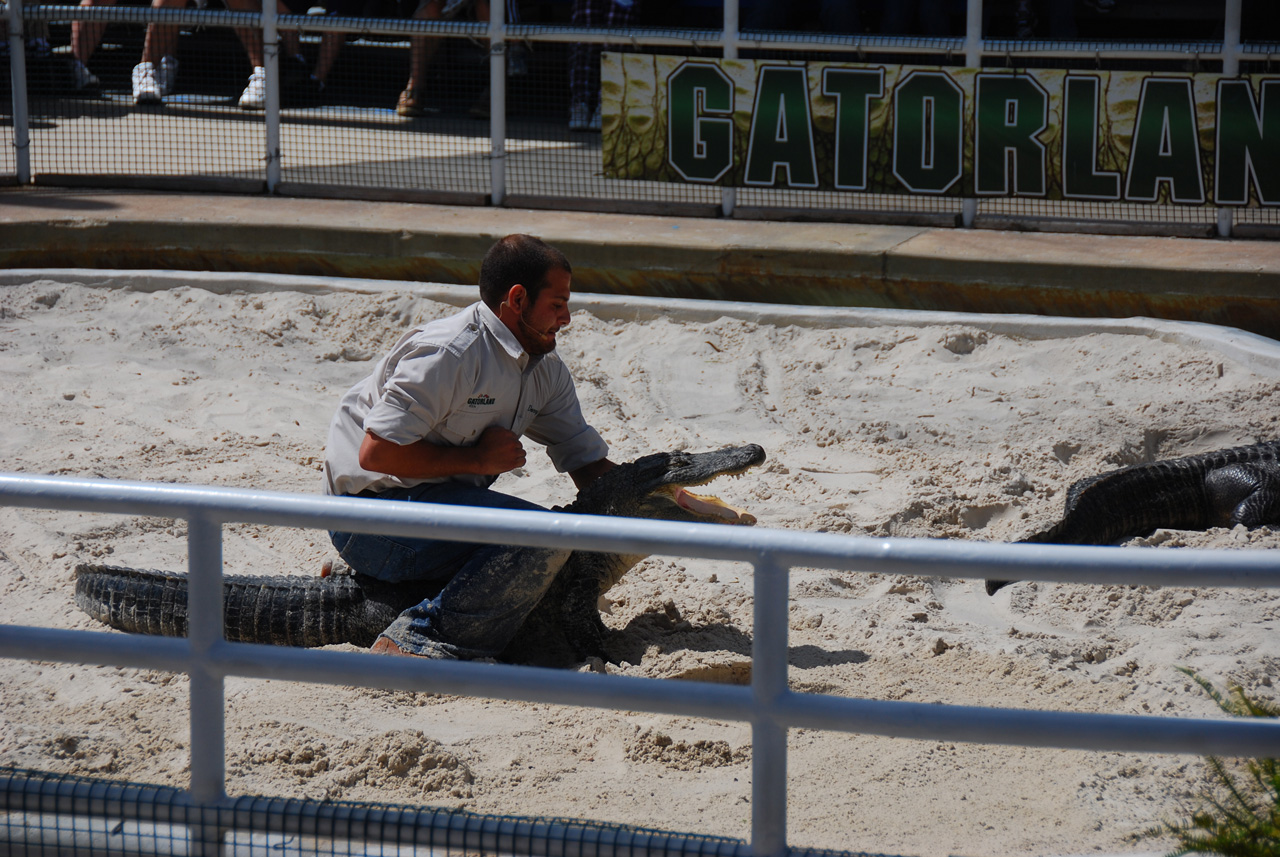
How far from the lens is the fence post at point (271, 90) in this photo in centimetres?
665

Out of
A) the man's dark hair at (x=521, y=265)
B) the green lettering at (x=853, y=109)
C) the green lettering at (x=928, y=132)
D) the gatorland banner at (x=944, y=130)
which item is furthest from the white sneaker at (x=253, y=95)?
the man's dark hair at (x=521, y=265)

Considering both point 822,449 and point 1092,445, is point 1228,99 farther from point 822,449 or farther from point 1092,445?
point 822,449

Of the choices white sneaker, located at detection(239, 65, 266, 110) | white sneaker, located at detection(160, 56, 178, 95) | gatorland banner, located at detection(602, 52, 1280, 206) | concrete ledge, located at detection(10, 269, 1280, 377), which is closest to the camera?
concrete ledge, located at detection(10, 269, 1280, 377)

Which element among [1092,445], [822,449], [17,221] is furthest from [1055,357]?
[17,221]

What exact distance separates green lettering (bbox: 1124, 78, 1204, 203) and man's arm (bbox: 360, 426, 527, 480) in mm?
4126

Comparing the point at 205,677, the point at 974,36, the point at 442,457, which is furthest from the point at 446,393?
the point at 974,36

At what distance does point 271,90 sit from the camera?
6727 millimetres

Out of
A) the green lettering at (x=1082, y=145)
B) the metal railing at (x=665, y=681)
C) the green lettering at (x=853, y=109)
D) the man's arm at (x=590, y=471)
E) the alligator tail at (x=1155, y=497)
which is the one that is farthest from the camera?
the green lettering at (x=853, y=109)

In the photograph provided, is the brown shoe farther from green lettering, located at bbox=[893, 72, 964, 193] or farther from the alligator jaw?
the alligator jaw

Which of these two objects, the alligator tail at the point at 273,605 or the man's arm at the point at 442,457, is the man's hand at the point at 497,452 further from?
the alligator tail at the point at 273,605

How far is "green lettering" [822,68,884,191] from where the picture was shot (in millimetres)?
6129

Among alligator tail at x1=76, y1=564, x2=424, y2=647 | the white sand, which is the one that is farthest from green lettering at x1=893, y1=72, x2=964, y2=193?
alligator tail at x1=76, y1=564, x2=424, y2=647

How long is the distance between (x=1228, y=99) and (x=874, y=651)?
157 inches

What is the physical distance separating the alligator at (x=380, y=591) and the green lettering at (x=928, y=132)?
11.3 feet
